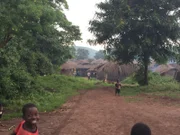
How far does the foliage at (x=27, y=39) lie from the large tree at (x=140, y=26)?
3.44m

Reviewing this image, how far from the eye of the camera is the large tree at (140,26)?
19.1m

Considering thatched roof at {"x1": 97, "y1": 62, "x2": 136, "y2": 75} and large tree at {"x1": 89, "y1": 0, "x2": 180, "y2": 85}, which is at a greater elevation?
large tree at {"x1": 89, "y1": 0, "x2": 180, "y2": 85}

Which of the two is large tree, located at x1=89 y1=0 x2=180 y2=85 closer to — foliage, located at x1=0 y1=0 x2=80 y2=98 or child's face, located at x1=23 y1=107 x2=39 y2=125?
foliage, located at x1=0 y1=0 x2=80 y2=98

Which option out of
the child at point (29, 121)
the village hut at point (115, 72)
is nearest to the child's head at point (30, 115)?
the child at point (29, 121)

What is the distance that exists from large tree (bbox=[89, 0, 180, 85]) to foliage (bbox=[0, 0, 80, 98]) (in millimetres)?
3441

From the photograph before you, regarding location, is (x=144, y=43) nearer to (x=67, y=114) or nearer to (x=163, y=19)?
(x=163, y=19)

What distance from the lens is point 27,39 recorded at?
29.5ft

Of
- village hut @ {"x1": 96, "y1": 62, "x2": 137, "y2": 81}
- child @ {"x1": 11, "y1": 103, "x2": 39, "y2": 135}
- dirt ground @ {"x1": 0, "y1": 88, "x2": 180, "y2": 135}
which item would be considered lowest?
dirt ground @ {"x1": 0, "y1": 88, "x2": 180, "y2": 135}

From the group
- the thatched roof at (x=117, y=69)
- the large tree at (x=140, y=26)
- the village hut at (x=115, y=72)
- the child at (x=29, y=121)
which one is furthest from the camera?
the thatched roof at (x=117, y=69)

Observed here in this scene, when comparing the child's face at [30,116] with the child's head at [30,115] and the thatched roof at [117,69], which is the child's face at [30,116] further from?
the thatched roof at [117,69]

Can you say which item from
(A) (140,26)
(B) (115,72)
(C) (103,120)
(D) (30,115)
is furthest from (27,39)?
(B) (115,72)

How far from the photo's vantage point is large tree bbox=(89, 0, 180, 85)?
1911 cm

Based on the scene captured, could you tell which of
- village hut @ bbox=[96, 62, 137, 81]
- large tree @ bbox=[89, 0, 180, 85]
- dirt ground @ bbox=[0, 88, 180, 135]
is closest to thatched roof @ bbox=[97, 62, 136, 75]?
village hut @ bbox=[96, 62, 137, 81]

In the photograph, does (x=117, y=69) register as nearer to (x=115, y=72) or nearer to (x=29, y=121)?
(x=115, y=72)
